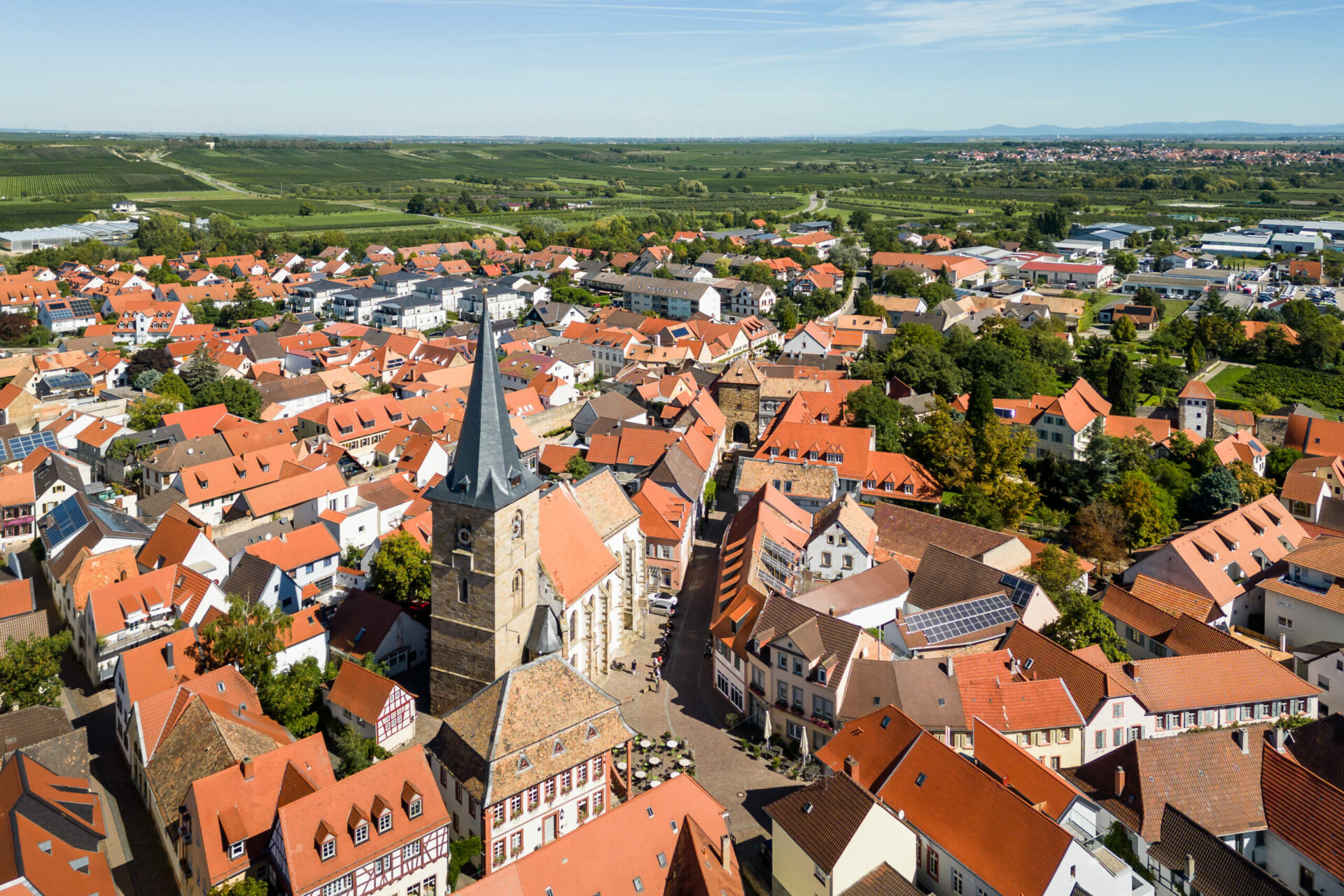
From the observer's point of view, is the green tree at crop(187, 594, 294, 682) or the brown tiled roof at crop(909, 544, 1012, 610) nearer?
the green tree at crop(187, 594, 294, 682)


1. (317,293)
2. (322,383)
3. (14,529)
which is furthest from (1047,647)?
(317,293)

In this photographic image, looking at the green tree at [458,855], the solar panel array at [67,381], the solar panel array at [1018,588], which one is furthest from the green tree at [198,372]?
the solar panel array at [1018,588]

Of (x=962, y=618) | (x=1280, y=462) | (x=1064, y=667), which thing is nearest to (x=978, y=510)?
(x=962, y=618)

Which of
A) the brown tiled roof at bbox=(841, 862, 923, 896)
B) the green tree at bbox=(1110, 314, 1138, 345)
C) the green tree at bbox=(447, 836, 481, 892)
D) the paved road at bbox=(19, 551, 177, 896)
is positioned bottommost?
the paved road at bbox=(19, 551, 177, 896)

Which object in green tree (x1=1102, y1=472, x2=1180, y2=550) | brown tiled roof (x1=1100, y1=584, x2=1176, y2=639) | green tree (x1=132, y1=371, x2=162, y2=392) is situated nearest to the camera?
brown tiled roof (x1=1100, y1=584, x2=1176, y2=639)

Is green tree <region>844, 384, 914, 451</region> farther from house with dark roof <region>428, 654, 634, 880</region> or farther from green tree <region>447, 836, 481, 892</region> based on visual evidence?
green tree <region>447, 836, 481, 892</region>

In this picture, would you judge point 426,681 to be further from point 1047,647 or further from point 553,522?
point 1047,647

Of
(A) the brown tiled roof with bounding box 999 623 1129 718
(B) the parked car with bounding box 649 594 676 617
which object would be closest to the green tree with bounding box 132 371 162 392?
(B) the parked car with bounding box 649 594 676 617
